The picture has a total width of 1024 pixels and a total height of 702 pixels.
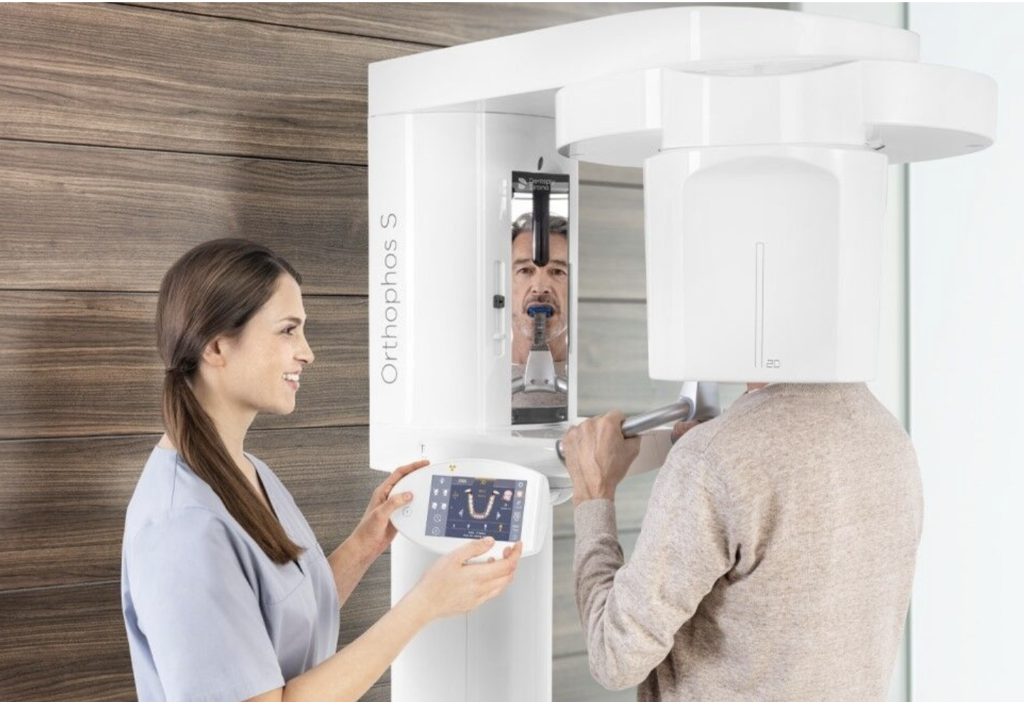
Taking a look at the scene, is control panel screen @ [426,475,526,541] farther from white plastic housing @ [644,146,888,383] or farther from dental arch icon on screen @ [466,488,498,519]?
white plastic housing @ [644,146,888,383]

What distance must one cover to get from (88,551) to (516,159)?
0.80 meters

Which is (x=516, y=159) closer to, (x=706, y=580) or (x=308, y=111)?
(x=308, y=111)

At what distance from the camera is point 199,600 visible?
1176 mm

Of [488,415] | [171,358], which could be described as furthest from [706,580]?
[171,358]

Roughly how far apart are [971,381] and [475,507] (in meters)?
1.29

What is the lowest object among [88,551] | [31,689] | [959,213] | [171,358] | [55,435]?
[31,689]

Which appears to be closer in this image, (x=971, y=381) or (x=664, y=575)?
(x=664, y=575)

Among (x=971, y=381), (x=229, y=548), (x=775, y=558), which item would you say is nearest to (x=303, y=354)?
(x=229, y=548)

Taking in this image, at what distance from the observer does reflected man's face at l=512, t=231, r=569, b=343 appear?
155 cm

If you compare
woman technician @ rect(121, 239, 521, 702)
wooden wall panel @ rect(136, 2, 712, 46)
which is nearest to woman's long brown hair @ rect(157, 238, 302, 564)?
woman technician @ rect(121, 239, 521, 702)

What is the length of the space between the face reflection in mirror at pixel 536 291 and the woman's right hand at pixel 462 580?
1.05ft

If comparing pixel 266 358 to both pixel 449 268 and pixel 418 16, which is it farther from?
pixel 418 16

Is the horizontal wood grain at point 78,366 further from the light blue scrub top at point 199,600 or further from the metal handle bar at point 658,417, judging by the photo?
the metal handle bar at point 658,417

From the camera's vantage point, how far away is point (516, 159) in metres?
1.54
